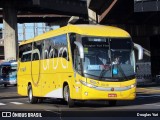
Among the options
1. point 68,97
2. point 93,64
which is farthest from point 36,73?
point 93,64

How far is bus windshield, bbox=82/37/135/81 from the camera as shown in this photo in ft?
61.3

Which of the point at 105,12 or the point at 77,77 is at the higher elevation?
the point at 105,12

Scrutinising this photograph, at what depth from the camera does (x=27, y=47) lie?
25.2 m

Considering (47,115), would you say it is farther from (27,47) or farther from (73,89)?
(27,47)

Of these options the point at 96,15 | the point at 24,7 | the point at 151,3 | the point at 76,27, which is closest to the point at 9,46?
the point at 24,7

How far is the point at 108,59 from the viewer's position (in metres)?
19.0

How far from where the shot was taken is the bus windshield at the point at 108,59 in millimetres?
18688

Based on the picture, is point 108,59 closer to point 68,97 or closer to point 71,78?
point 71,78

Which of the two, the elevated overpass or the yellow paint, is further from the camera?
the elevated overpass

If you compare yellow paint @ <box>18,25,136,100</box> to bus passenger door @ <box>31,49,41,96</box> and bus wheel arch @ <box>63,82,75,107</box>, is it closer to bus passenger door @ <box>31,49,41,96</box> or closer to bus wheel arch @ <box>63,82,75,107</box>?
bus passenger door @ <box>31,49,41,96</box>

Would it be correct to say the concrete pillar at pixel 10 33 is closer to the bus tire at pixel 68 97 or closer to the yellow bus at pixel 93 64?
the yellow bus at pixel 93 64

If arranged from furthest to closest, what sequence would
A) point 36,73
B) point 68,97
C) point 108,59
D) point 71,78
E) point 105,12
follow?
point 105,12
point 36,73
point 68,97
point 71,78
point 108,59

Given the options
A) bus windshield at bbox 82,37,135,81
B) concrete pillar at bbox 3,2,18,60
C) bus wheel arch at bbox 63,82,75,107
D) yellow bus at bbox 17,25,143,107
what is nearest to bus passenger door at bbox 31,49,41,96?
yellow bus at bbox 17,25,143,107

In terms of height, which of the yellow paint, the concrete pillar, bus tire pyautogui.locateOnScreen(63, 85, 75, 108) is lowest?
bus tire pyautogui.locateOnScreen(63, 85, 75, 108)
